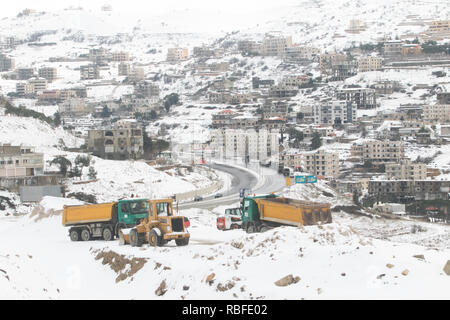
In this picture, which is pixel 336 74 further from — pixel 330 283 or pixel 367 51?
pixel 330 283

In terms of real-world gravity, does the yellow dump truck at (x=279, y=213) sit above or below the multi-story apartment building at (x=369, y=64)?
above

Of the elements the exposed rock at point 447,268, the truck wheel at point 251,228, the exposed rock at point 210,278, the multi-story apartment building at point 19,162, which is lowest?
the multi-story apartment building at point 19,162

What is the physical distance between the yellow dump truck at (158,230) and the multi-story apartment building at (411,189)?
4741cm

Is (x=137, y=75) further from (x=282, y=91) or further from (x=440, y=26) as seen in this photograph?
(x=440, y=26)

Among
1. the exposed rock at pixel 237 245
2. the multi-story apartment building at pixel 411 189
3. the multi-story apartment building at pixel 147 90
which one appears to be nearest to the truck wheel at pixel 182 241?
the exposed rock at pixel 237 245

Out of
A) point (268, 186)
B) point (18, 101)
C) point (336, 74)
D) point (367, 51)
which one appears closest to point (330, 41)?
point (367, 51)

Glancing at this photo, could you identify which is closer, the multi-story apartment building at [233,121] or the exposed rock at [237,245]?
the exposed rock at [237,245]

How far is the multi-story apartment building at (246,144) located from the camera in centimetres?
9019

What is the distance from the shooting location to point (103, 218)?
2458 cm

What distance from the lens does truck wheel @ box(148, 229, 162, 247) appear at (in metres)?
21.1

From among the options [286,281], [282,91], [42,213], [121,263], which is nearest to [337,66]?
[282,91]

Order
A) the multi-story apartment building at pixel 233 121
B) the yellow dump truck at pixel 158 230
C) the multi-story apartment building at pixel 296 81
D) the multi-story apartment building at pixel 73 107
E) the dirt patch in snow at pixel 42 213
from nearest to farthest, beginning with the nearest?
the yellow dump truck at pixel 158 230 → the dirt patch in snow at pixel 42 213 → the multi-story apartment building at pixel 233 121 → the multi-story apartment building at pixel 296 81 → the multi-story apartment building at pixel 73 107

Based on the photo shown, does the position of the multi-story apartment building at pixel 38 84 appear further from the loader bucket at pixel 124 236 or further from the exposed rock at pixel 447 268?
the exposed rock at pixel 447 268

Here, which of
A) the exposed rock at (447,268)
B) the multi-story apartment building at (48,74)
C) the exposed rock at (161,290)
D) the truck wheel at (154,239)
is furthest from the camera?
the multi-story apartment building at (48,74)
